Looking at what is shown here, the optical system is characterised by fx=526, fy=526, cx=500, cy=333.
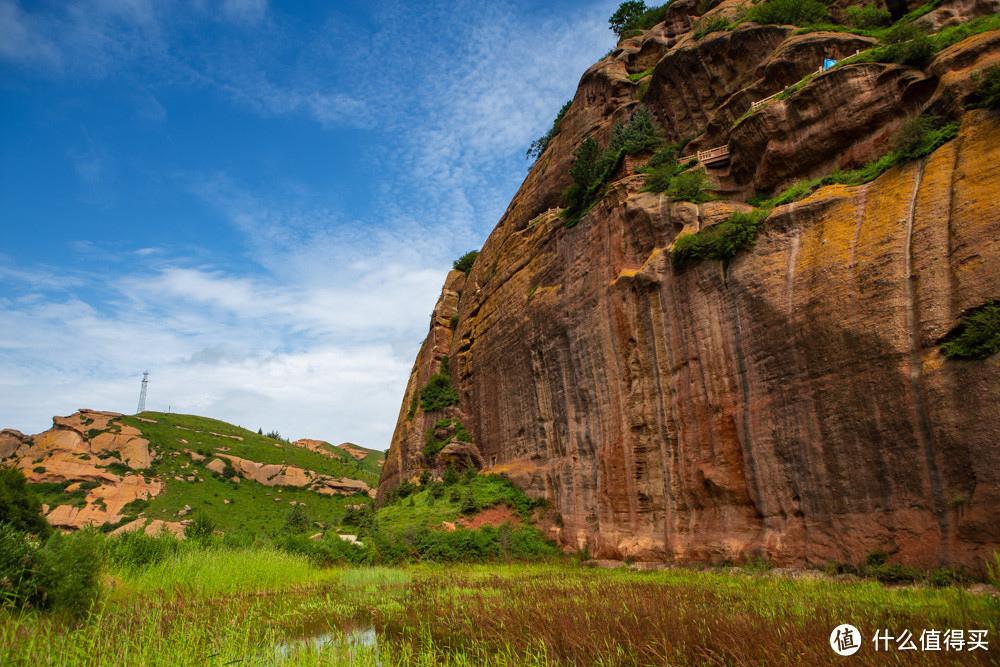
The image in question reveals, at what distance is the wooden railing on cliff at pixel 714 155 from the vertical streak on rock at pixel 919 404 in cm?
929

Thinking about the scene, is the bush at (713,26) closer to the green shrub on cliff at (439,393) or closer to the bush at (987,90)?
the bush at (987,90)

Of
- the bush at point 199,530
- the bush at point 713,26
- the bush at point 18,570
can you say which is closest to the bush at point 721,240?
the bush at point 713,26

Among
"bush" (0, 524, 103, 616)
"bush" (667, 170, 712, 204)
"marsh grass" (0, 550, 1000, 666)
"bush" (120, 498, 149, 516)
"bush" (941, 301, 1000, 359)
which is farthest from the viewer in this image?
"bush" (120, 498, 149, 516)

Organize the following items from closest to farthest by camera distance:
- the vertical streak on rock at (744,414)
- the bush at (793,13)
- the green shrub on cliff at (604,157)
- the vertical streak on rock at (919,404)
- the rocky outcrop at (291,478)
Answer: the vertical streak on rock at (919,404), the vertical streak on rock at (744,414), the bush at (793,13), the green shrub on cliff at (604,157), the rocky outcrop at (291,478)

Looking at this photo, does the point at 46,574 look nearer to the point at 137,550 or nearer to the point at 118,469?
the point at 137,550

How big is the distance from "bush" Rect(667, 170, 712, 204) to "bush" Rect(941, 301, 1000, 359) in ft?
33.1

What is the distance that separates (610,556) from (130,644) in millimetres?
16505

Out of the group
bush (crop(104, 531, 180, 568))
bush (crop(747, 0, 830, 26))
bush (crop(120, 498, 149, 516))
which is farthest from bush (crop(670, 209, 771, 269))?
bush (crop(120, 498, 149, 516))

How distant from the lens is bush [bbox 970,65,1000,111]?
472 inches

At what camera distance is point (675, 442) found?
17875 millimetres


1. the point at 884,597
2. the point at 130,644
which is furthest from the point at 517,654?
the point at 884,597

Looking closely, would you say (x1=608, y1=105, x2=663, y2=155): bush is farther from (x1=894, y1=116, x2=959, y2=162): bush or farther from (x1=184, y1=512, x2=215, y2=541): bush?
(x1=184, y1=512, x2=215, y2=541): bush

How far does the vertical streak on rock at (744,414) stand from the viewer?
48.5 ft

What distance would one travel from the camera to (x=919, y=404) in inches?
444
